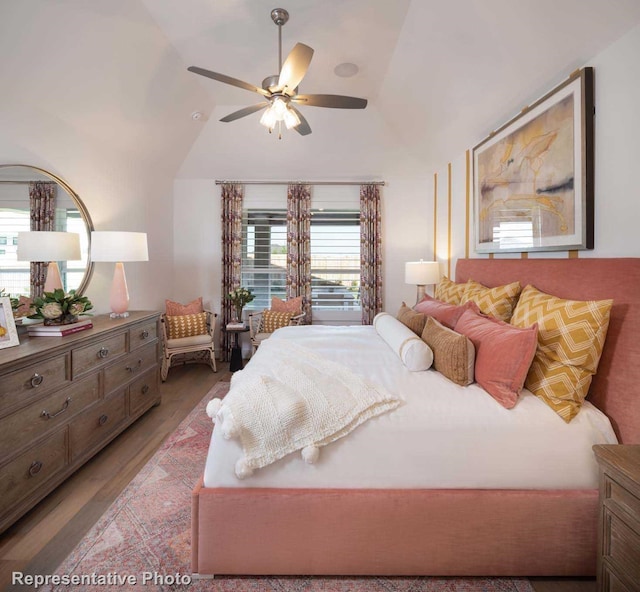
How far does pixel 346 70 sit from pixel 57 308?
10.4ft

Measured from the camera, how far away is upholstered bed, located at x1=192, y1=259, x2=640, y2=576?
1.41m

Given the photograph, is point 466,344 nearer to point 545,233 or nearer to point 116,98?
point 545,233

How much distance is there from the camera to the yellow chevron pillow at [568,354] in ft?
5.02

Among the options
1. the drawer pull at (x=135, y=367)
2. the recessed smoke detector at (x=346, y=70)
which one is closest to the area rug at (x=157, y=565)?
the drawer pull at (x=135, y=367)

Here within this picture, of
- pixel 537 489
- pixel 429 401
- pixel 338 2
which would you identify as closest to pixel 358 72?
pixel 338 2

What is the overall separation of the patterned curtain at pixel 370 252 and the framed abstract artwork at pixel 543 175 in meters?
1.84

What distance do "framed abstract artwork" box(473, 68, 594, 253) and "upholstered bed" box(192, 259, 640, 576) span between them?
3.17 feet

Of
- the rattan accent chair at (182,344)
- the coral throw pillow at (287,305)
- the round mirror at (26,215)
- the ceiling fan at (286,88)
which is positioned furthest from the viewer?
the coral throw pillow at (287,305)

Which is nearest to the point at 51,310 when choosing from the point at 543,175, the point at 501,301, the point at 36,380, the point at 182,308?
the point at 36,380

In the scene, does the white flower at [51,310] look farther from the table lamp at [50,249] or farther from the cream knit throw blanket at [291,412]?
the cream knit throw blanket at [291,412]

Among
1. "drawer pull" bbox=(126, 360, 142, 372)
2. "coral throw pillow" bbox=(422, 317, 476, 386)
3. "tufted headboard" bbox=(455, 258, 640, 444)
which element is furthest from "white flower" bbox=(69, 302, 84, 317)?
"tufted headboard" bbox=(455, 258, 640, 444)

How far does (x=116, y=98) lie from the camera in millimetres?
2963

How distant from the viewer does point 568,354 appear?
1591 millimetres

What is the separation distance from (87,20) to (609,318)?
137 inches
